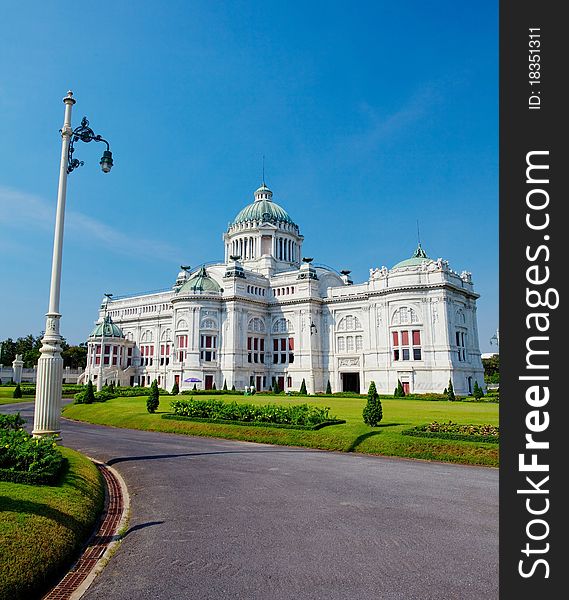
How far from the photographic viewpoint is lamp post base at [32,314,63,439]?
1672cm

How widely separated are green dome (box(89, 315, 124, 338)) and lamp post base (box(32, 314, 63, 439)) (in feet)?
251

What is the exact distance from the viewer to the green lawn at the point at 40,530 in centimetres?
707

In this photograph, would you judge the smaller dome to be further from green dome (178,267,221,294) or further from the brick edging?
the brick edging

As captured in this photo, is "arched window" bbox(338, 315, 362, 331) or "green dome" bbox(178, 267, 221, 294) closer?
"arched window" bbox(338, 315, 362, 331)

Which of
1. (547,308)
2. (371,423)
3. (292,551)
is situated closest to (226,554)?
(292,551)

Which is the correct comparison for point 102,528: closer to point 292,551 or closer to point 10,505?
point 10,505

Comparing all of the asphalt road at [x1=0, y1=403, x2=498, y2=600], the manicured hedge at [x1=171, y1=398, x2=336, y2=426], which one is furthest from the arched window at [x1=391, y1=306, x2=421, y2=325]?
the asphalt road at [x1=0, y1=403, x2=498, y2=600]

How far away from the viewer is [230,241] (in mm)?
93500

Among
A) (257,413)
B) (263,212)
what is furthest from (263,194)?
(257,413)

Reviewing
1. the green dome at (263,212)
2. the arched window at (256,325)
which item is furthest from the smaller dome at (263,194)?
the arched window at (256,325)

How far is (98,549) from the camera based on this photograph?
9266mm

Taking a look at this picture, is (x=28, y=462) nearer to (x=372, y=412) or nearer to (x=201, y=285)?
(x=372, y=412)

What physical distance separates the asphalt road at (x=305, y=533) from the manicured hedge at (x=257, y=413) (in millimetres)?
8947

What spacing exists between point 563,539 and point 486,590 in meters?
1.91
